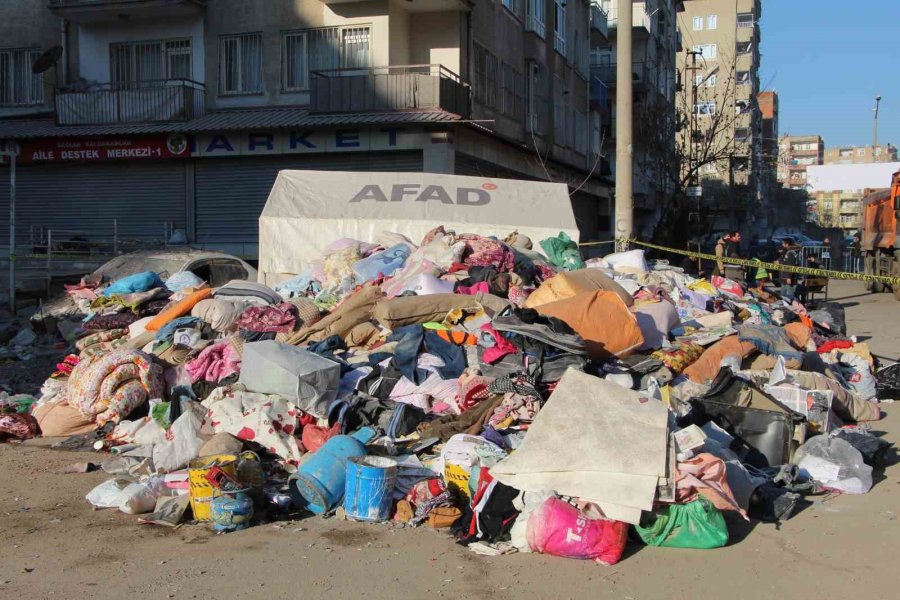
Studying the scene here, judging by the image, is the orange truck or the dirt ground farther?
the orange truck

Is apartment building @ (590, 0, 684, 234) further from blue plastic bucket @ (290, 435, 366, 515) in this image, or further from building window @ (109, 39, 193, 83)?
blue plastic bucket @ (290, 435, 366, 515)

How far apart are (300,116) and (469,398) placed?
15660 mm

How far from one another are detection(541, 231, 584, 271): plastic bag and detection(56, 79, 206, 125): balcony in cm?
1353

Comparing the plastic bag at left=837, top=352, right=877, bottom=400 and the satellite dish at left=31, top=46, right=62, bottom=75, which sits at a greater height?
the satellite dish at left=31, top=46, right=62, bottom=75

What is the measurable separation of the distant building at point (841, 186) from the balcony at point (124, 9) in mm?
37122

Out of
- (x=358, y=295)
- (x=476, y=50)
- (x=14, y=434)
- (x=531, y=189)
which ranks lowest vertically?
(x=14, y=434)

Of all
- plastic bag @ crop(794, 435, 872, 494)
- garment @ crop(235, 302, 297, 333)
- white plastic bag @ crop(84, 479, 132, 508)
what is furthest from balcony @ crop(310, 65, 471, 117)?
white plastic bag @ crop(84, 479, 132, 508)

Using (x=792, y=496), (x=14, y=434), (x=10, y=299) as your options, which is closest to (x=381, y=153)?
(x=10, y=299)

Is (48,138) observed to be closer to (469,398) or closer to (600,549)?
(469,398)

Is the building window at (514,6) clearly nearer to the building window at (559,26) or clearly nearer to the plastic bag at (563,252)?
the building window at (559,26)

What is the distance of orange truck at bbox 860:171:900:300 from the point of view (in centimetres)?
2315

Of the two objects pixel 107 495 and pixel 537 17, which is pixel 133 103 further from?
pixel 107 495

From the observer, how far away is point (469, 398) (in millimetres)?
7410

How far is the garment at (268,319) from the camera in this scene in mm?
9398
